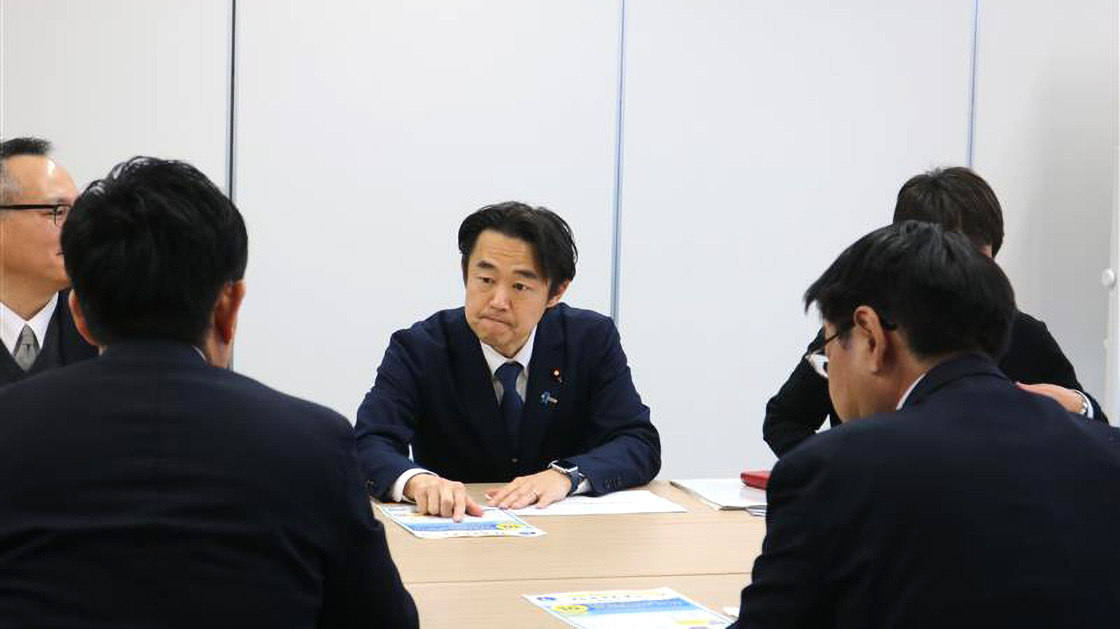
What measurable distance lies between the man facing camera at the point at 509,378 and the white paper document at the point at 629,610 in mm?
1066

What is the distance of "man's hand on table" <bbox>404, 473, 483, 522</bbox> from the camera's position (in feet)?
9.30

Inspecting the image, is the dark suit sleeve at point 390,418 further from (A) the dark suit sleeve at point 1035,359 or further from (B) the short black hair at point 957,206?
(A) the dark suit sleeve at point 1035,359

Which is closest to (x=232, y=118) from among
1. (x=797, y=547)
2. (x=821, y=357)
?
(x=821, y=357)

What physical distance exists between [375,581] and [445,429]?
1.81m

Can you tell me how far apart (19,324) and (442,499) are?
1.17 m

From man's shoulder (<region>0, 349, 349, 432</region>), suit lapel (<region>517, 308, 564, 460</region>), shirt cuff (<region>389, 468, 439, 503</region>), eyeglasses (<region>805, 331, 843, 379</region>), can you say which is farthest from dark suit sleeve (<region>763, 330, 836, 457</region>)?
man's shoulder (<region>0, 349, 349, 432</region>)

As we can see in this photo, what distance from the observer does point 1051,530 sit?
1.59 m

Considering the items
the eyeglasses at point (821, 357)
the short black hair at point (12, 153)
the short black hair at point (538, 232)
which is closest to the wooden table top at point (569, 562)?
the eyeglasses at point (821, 357)

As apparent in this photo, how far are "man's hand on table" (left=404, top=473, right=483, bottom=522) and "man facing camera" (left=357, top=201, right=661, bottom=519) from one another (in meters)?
0.44

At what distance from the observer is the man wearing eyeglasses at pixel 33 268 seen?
3.20m

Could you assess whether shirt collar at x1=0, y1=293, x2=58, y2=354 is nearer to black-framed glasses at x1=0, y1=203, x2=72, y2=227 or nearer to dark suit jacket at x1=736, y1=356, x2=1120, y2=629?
black-framed glasses at x1=0, y1=203, x2=72, y2=227

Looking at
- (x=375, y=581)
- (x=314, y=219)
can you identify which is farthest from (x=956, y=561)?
(x=314, y=219)

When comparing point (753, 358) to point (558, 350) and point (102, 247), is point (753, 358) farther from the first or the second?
point (102, 247)

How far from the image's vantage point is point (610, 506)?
10.0ft
